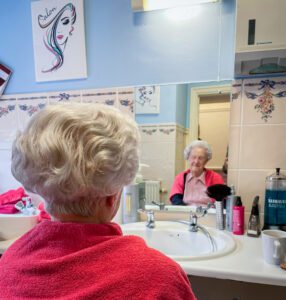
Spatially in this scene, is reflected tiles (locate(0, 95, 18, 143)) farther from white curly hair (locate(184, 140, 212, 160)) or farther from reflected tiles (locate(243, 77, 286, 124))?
reflected tiles (locate(243, 77, 286, 124))

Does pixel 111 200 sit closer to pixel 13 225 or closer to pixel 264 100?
pixel 13 225

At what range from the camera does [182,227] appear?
3.90 feet

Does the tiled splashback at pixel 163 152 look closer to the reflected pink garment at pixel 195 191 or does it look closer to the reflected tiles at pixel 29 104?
the reflected pink garment at pixel 195 191

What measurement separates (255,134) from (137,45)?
781 mm

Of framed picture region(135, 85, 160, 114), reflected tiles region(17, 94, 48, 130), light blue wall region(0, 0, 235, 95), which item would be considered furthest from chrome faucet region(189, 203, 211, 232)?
reflected tiles region(17, 94, 48, 130)

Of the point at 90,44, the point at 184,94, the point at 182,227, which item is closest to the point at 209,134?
the point at 184,94

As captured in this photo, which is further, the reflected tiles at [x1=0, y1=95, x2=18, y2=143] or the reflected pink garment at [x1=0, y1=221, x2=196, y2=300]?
the reflected tiles at [x1=0, y1=95, x2=18, y2=143]

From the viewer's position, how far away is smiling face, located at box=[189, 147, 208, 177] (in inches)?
50.7

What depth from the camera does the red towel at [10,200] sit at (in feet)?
4.26

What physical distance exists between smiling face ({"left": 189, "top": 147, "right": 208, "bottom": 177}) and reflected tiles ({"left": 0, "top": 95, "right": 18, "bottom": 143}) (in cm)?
113

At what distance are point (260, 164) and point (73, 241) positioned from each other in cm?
102

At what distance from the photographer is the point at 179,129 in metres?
1.31

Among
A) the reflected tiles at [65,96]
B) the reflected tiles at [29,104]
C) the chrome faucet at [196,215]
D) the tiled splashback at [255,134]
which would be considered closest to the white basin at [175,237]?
the chrome faucet at [196,215]

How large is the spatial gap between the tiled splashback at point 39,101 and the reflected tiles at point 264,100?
1.98 ft
